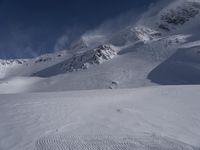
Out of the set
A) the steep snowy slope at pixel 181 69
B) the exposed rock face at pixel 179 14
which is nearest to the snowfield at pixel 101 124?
the steep snowy slope at pixel 181 69

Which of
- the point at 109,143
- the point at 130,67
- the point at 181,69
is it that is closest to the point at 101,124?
the point at 109,143

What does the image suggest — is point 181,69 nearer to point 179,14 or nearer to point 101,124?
point 101,124

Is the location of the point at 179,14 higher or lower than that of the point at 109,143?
higher

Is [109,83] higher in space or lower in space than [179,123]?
lower

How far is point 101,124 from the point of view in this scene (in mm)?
9500

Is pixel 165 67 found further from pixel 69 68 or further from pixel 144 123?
pixel 144 123

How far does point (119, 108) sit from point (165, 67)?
41.3m

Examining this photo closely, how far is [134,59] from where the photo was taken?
61.1 meters

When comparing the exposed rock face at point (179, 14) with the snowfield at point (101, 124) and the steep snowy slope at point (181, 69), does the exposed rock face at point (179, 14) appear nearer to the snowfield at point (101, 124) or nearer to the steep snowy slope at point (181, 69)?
the steep snowy slope at point (181, 69)

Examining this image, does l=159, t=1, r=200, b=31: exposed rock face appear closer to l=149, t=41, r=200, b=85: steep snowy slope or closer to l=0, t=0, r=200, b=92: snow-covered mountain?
l=0, t=0, r=200, b=92: snow-covered mountain

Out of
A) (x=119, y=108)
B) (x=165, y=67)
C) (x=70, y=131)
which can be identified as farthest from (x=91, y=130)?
(x=165, y=67)

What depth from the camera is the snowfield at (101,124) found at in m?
7.88

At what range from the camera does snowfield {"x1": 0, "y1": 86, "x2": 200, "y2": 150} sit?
7.88 m

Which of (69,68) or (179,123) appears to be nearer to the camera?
(179,123)
